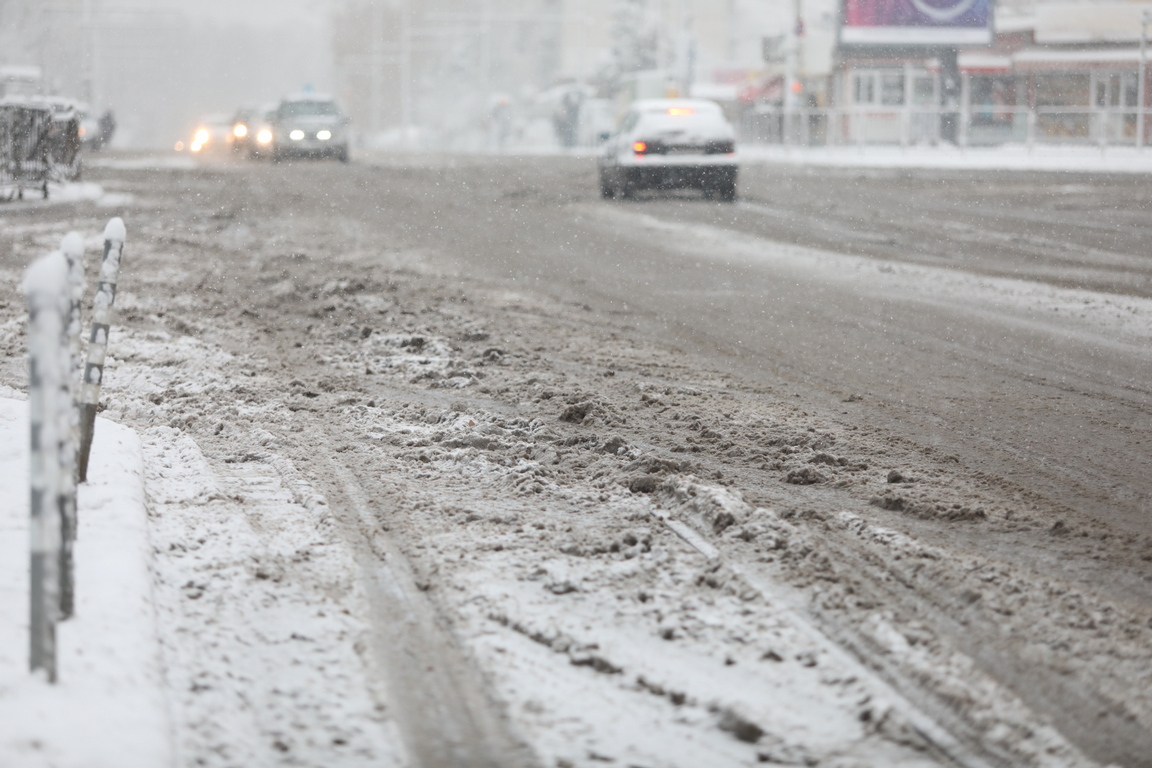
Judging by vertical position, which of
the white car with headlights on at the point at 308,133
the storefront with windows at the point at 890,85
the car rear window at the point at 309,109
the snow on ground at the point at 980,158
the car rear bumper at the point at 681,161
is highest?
the storefront with windows at the point at 890,85

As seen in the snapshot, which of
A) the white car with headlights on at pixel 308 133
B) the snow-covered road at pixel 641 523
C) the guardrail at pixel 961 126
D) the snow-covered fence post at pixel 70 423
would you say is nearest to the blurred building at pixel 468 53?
the guardrail at pixel 961 126

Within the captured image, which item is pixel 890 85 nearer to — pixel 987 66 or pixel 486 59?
pixel 987 66

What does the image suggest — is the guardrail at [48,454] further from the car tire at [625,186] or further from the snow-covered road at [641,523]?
the car tire at [625,186]

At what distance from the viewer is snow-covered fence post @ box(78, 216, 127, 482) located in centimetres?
479

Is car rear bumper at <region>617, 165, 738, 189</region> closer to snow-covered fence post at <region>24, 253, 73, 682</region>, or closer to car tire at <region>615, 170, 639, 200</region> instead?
car tire at <region>615, 170, 639, 200</region>

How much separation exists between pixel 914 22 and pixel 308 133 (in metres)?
20.9

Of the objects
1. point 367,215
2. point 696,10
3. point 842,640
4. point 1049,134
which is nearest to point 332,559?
point 842,640

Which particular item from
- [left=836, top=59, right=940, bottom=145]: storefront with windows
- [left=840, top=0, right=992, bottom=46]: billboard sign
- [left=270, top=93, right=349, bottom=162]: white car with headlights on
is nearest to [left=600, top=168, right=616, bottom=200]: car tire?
[left=270, top=93, right=349, bottom=162]: white car with headlights on

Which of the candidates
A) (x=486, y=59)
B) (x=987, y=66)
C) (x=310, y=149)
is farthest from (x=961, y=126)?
(x=486, y=59)

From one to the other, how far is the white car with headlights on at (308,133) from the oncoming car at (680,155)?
52.5 feet

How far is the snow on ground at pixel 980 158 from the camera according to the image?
2917 cm

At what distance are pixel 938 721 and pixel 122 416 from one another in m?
4.74

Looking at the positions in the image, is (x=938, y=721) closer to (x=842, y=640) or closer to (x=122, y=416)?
(x=842, y=640)

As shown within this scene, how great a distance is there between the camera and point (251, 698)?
3.49 m
